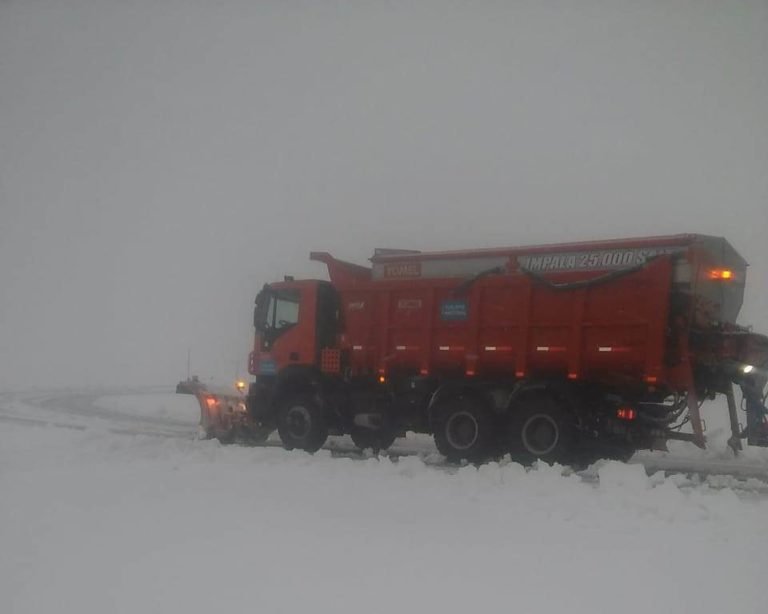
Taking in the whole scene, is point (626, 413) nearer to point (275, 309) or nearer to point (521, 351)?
point (521, 351)

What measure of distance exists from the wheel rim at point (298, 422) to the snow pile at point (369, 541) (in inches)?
125

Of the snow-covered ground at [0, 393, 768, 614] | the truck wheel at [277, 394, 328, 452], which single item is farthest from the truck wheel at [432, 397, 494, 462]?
the truck wheel at [277, 394, 328, 452]

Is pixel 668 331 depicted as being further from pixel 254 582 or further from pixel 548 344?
pixel 254 582

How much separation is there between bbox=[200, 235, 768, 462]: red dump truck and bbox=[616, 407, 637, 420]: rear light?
0.06ft

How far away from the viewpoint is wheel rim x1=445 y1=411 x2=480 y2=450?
9.80 meters

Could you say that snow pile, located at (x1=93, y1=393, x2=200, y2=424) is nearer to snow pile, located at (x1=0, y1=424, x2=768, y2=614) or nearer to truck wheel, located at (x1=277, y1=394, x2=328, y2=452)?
truck wheel, located at (x1=277, y1=394, x2=328, y2=452)

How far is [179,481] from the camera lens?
284 inches

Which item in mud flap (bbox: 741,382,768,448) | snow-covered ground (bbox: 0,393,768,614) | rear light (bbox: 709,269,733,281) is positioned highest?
rear light (bbox: 709,269,733,281)

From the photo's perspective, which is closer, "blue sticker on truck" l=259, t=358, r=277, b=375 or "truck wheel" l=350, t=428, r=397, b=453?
"truck wheel" l=350, t=428, r=397, b=453

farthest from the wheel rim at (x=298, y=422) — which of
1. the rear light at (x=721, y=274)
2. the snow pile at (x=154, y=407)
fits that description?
the rear light at (x=721, y=274)

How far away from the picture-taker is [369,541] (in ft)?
17.0

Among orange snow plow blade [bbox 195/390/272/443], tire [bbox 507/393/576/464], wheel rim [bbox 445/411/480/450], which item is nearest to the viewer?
tire [bbox 507/393/576/464]

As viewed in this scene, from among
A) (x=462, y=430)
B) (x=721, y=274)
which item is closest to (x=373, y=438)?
(x=462, y=430)

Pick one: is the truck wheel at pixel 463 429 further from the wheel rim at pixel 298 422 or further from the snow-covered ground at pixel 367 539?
the wheel rim at pixel 298 422
